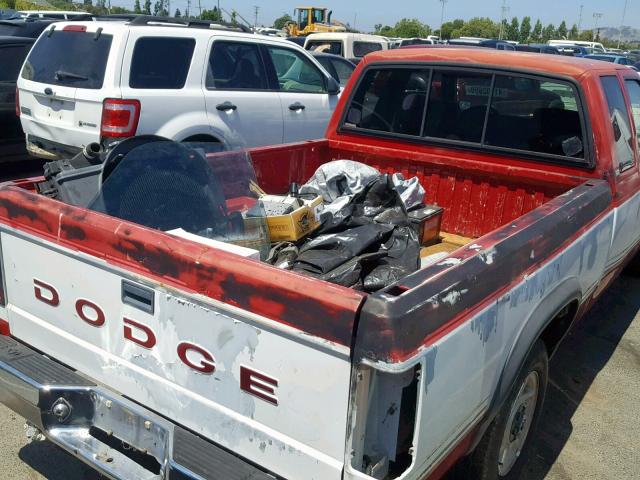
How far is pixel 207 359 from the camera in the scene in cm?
206

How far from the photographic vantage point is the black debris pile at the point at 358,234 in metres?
2.57

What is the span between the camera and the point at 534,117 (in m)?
3.88

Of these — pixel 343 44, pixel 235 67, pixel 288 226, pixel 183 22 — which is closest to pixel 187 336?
pixel 288 226

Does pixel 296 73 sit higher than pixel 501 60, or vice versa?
pixel 501 60

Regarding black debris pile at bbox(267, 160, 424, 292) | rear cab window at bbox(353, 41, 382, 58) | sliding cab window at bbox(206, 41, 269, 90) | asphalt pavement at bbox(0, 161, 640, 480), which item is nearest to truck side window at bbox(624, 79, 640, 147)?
asphalt pavement at bbox(0, 161, 640, 480)

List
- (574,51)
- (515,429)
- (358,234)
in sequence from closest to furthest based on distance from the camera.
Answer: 1. (515,429)
2. (358,234)
3. (574,51)

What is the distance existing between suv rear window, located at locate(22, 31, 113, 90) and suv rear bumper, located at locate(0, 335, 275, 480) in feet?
13.5

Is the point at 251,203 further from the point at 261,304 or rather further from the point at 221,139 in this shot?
the point at 221,139

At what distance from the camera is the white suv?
19.5 ft

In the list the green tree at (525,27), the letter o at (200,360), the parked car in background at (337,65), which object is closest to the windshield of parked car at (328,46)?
the parked car in background at (337,65)

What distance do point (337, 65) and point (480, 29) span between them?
68044mm

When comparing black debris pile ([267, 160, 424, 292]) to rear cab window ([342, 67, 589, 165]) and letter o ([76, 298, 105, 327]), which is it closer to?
rear cab window ([342, 67, 589, 165])

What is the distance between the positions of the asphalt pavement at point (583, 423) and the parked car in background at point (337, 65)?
7555mm

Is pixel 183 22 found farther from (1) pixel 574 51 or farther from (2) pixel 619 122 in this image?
(1) pixel 574 51
